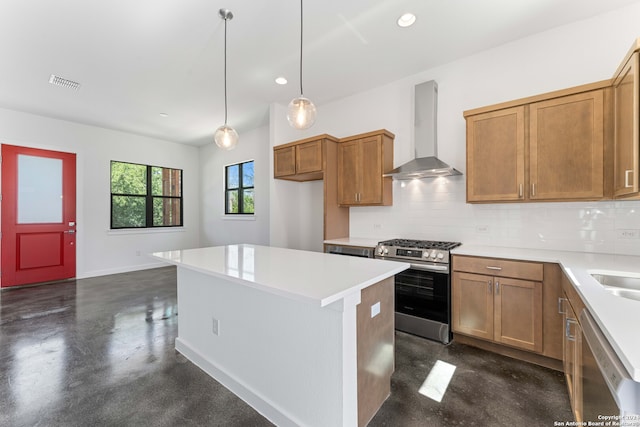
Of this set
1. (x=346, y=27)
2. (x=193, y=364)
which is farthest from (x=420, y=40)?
(x=193, y=364)

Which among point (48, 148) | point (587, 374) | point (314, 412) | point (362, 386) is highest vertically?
point (48, 148)

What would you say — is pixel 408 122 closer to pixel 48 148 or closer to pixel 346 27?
pixel 346 27

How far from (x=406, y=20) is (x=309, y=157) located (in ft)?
6.06

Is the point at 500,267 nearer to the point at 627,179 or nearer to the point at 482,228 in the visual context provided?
the point at 482,228

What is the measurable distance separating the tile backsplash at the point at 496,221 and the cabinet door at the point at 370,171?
12.6 inches

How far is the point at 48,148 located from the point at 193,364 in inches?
202

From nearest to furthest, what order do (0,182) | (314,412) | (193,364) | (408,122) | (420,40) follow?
1. (314,412)
2. (193,364)
3. (420,40)
4. (408,122)
5. (0,182)

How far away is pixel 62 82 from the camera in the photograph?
358cm

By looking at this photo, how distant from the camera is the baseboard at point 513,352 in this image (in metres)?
2.21

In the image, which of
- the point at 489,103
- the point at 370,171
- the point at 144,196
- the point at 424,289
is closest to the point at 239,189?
the point at 144,196

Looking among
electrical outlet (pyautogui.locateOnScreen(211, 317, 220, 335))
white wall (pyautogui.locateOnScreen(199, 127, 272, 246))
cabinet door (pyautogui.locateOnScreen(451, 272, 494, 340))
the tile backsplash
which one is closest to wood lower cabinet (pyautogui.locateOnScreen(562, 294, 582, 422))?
cabinet door (pyautogui.locateOnScreen(451, 272, 494, 340))

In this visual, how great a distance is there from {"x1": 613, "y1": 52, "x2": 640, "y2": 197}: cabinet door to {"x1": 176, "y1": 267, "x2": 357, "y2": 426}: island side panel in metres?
2.02

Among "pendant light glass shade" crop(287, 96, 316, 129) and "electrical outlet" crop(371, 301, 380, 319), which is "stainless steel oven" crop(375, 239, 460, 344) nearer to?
"electrical outlet" crop(371, 301, 380, 319)

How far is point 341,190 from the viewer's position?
377 centimetres
